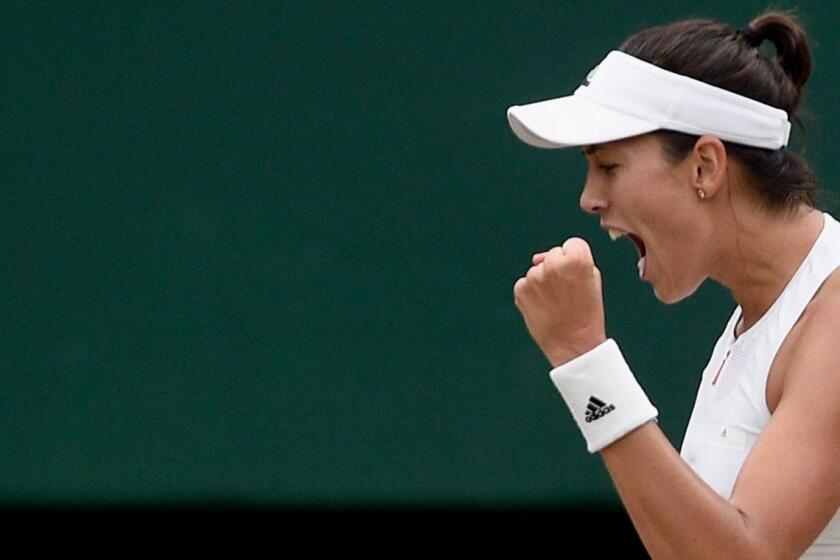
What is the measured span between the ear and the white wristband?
0.86 feet

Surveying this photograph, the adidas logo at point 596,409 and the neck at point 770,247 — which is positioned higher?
the neck at point 770,247

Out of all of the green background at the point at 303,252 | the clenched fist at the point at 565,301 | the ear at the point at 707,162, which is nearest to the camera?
the clenched fist at the point at 565,301

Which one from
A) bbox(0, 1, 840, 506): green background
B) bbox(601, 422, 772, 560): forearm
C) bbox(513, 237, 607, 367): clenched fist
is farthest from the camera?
bbox(0, 1, 840, 506): green background

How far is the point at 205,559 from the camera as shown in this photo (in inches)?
162

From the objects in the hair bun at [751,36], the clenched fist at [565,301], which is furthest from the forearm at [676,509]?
the hair bun at [751,36]

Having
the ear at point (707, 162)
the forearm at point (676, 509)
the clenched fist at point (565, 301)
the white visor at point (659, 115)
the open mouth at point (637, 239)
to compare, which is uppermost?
the white visor at point (659, 115)

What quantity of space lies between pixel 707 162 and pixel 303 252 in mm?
1899

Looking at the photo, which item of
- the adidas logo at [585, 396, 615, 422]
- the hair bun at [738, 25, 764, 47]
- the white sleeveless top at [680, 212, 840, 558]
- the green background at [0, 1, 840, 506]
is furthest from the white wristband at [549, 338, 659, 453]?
the green background at [0, 1, 840, 506]

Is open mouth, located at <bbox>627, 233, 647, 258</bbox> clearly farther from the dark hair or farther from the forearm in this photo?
the forearm

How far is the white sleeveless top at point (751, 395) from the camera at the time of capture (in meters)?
2.10

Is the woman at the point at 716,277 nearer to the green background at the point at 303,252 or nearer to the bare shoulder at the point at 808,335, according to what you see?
the bare shoulder at the point at 808,335

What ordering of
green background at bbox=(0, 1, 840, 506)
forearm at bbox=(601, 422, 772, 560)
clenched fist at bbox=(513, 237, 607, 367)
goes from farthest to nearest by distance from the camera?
green background at bbox=(0, 1, 840, 506), clenched fist at bbox=(513, 237, 607, 367), forearm at bbox=(601, 422, 772, 560)

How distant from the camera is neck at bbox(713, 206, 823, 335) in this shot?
220cm

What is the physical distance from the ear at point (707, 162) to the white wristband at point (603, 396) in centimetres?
26
